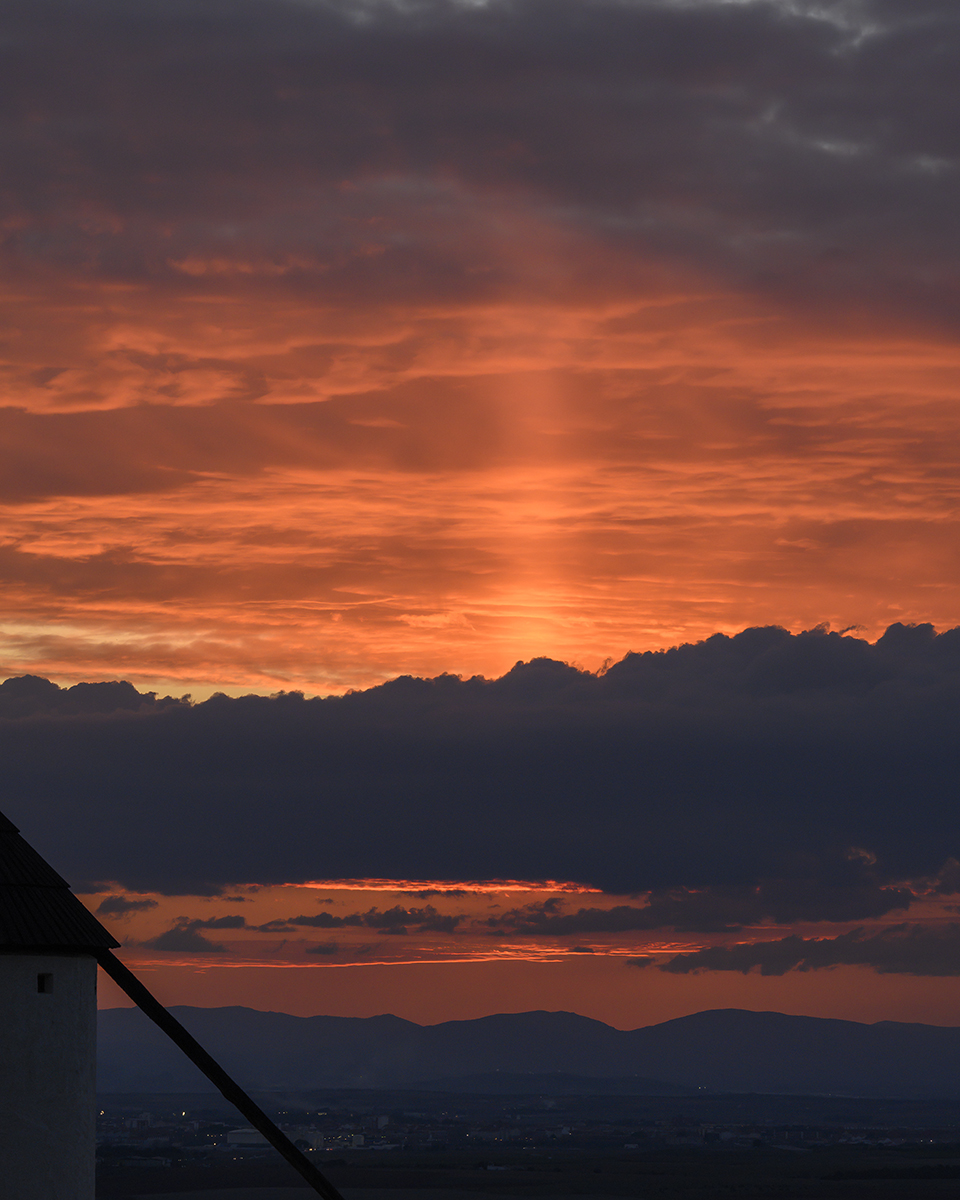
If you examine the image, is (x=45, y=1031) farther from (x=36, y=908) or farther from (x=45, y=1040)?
(x=36, y=908)

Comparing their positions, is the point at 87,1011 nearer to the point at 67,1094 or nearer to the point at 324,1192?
the point at 67,1094

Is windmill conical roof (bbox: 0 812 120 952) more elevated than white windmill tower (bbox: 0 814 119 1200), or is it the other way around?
windmill conical roof (bbox: 0 812 120 952)

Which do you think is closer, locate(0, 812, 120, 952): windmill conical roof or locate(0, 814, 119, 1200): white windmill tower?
locate(0, 814, 119, 1200): white windmill tower

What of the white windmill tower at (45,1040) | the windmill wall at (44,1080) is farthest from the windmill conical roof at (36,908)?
the windmill wall at (44,1080)

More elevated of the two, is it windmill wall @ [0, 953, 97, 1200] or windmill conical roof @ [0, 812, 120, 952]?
windmill conical roof @ [0, 812, 120, 952]

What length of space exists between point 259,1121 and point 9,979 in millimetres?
7611

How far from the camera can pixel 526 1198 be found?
653 feet

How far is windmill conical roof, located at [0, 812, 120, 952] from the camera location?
25.4 m

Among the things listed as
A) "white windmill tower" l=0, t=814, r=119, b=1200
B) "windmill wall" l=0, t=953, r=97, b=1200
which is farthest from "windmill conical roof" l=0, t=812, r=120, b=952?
"windmill wall" l=0, t=953, r=97, b=1200

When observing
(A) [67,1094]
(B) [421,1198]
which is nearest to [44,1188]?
(A) [67,1094]

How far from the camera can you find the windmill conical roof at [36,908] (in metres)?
25.4

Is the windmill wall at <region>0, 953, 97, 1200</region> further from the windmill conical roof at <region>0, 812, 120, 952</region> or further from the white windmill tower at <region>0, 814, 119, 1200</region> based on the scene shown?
the windmill conical roof at <region>0, 812, 120, 952</region>

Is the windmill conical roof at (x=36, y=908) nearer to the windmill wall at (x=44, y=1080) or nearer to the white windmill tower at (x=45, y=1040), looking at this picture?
the white windmill tower at (x=45, y=1040)

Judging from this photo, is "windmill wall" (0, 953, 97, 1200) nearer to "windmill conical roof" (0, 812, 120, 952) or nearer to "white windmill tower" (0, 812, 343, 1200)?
"white windmill tower" (0, 812, 343, 1200)
